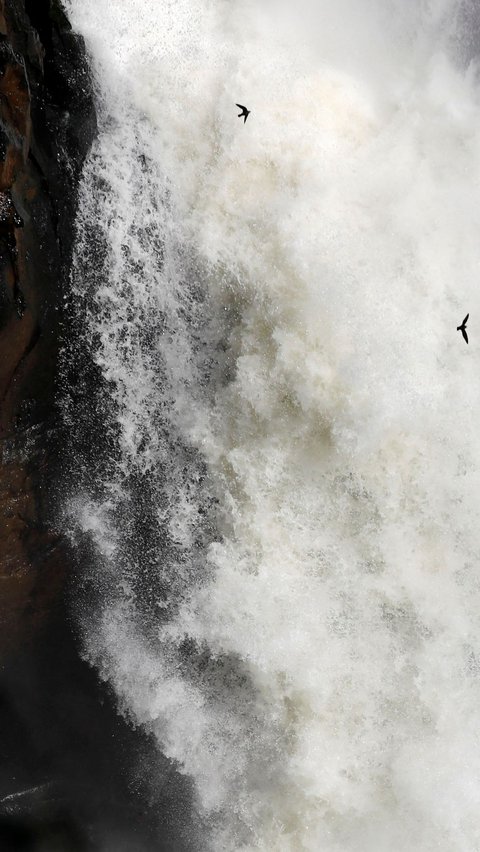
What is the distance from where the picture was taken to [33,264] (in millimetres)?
5262

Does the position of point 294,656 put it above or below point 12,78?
below

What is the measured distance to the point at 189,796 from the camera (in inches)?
238

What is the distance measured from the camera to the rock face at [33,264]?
4.97 m

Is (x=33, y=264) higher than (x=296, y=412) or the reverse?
the reverse

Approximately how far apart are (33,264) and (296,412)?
250cm

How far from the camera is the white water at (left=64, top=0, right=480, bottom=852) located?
18.6 feet

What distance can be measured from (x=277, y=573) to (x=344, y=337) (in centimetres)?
216

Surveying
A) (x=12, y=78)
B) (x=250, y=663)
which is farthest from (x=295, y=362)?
(x=12, y=78)

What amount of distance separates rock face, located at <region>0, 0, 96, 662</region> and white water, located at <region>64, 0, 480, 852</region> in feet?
1.02

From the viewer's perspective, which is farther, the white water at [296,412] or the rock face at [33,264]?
the white water at [296,412]

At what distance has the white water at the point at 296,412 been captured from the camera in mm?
5668

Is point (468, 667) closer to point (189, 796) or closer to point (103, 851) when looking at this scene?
point (189, 796)

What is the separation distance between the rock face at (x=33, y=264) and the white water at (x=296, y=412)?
31 centimetres

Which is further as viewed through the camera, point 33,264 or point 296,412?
point 296,412
